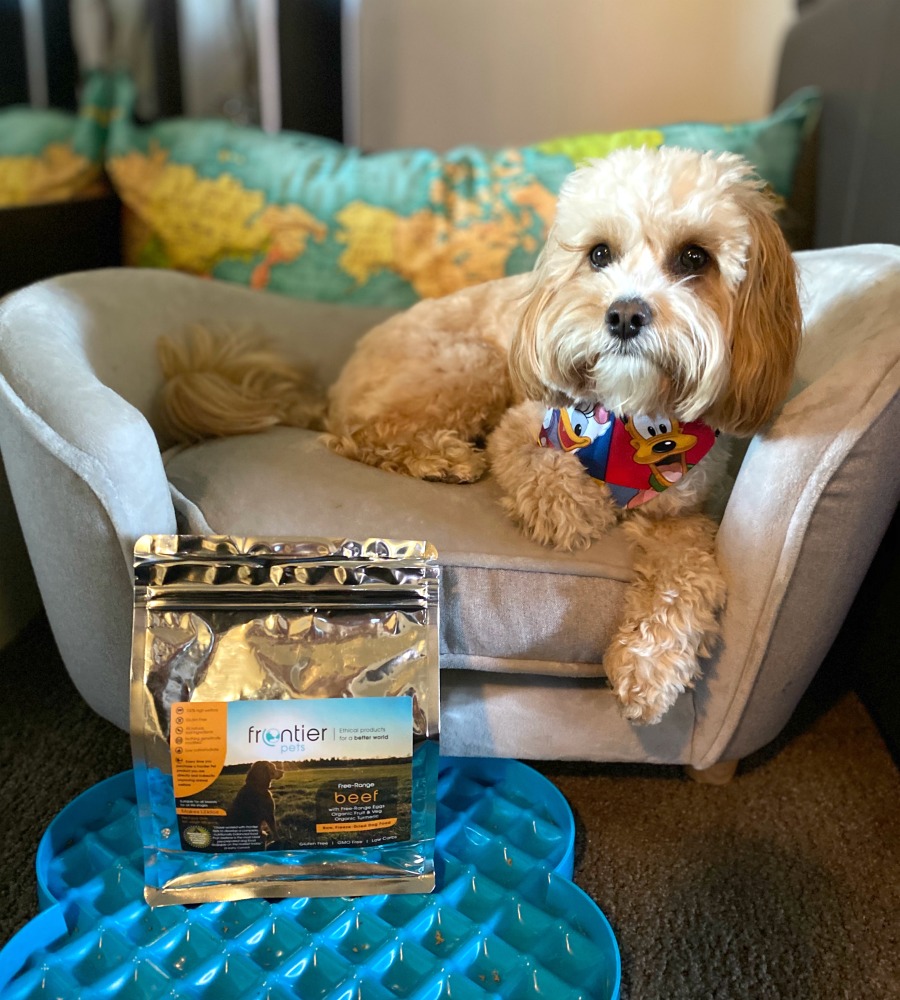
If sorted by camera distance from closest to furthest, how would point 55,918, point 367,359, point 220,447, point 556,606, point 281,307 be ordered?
point 55,918 → point 556,606 → point 220,447 → point 367,359 → point 281,307

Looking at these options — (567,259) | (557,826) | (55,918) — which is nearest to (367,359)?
(567,259)

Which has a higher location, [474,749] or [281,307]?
[281,307]

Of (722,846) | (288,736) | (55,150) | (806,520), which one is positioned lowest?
(722,846)

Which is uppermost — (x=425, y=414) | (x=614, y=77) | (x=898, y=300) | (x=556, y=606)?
(x=614, y=77)

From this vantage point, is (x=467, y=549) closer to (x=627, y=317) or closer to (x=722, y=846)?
(x=627, y=317)

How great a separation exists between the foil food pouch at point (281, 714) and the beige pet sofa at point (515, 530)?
0.11 m

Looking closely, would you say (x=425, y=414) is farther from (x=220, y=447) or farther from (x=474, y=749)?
(x=474, y=749)

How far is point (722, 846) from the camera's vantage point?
1.42 m

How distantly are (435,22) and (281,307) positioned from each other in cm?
129

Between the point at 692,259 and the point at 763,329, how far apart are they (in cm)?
14

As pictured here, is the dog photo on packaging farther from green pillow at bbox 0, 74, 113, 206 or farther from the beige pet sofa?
green pillow at bbox 0, 74, 113, 206

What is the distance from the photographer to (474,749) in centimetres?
140

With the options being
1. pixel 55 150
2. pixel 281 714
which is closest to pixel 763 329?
pixel 281 714

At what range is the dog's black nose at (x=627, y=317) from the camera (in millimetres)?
1110
